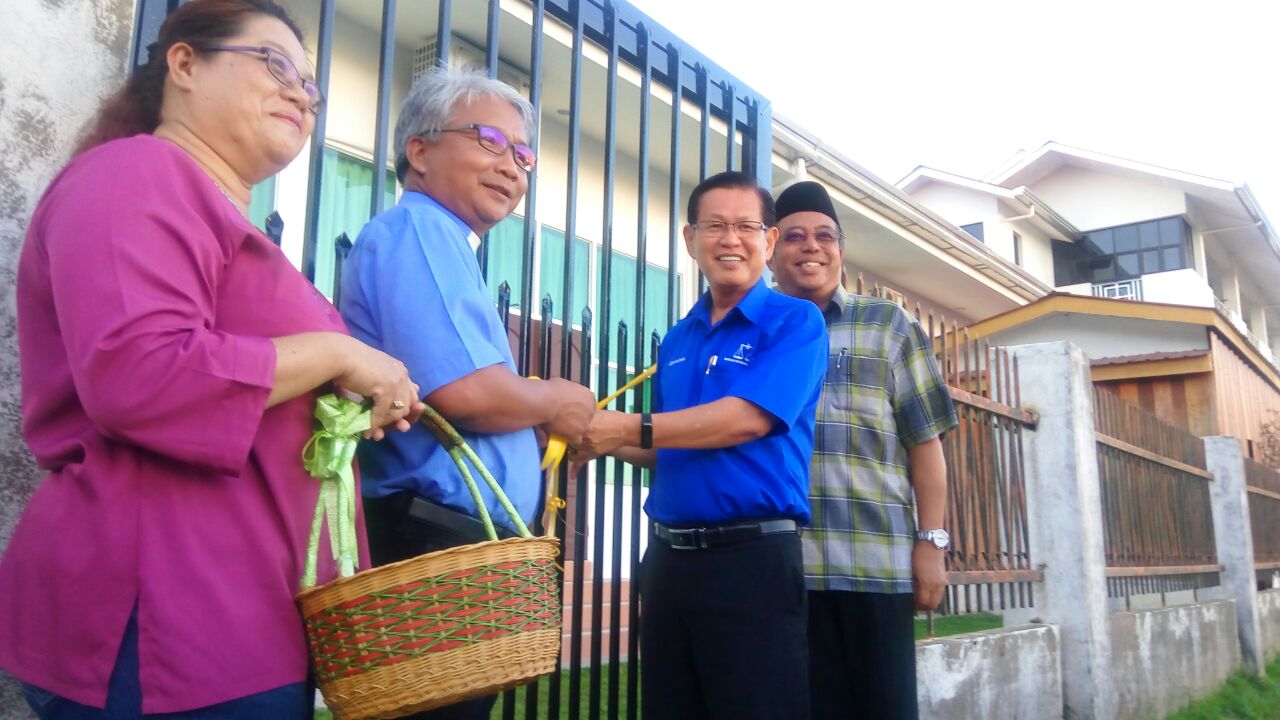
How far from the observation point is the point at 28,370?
1539 mm

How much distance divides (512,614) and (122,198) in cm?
87

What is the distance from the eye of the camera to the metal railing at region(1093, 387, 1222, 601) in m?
7.17

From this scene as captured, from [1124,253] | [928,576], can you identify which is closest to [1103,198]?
[1124,253]

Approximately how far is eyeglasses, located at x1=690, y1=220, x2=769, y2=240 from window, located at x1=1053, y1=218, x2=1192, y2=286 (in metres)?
22.3

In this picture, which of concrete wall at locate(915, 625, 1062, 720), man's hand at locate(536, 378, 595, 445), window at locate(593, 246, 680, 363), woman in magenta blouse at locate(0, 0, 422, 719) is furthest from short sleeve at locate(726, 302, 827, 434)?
window at locate(593, 246, 680, 363)

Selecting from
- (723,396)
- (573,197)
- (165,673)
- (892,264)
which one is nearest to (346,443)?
(165,673)

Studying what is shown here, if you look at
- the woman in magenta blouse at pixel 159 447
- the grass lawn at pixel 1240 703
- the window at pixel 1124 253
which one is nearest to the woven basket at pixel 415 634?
the woman in magenta blouse at pixel 159 447

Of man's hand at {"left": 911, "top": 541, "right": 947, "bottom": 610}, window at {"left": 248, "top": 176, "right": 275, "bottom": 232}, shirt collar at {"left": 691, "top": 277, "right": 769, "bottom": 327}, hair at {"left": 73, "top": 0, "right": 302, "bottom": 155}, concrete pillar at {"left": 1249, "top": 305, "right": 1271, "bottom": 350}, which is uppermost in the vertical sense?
concrete pillar at {"left": 1249, "top": 305, "right": 1271, "bottom": 350}

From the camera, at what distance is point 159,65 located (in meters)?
1.77

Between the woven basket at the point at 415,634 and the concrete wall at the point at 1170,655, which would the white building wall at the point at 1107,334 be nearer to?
the concrete wall at the point at 1170,655

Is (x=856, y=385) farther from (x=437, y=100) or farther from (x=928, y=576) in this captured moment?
(x=437, y=100)

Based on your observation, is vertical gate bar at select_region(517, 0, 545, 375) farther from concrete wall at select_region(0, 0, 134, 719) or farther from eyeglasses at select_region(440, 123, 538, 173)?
concrete wall at select_region(0, 0, 134, 719)

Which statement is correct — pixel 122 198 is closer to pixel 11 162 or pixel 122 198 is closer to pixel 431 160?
pixel 11 162

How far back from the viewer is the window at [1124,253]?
23.1 m
